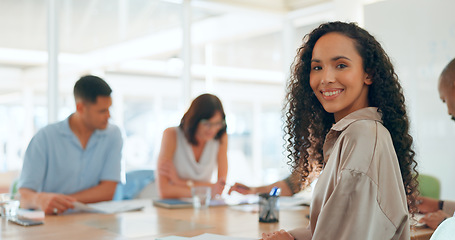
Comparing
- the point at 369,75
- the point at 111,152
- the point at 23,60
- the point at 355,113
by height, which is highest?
the point at 23,60

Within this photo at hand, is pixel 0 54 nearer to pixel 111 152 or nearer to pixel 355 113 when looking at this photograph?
pixel 111 152

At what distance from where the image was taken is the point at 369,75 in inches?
62.0

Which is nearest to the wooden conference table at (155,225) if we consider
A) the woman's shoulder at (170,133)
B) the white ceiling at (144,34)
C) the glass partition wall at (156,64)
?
the woman's shoulder at (170,133)

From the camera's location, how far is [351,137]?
1.37 m

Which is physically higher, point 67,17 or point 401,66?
point 67,17

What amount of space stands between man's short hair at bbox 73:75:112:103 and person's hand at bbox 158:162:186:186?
0.61 meters

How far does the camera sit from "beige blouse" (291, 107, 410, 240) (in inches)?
51.3

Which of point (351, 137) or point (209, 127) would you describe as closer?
point (351, 137)

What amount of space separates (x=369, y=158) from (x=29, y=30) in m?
3.82

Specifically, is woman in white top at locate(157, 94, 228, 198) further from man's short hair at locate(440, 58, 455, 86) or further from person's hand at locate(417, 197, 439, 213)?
man's short hair at locate(440, 58, 455, 86)

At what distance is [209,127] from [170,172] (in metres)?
0.41

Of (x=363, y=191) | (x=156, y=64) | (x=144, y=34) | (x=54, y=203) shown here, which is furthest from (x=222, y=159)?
(x=363, y=191)

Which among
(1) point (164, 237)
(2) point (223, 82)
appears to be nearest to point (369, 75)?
(1) point (164, 237)

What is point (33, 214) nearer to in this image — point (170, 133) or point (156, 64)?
point (170, 133)
